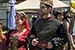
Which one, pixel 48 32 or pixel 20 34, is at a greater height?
pixel 48 32

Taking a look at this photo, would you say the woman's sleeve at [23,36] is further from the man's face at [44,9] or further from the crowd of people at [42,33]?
the man's face at [44,9]

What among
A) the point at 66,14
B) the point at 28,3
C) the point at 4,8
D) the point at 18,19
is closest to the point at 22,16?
the point at 18,19

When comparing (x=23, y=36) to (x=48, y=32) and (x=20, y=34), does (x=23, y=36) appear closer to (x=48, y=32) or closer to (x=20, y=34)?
(x=20, y=34)

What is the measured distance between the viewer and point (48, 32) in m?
5.91

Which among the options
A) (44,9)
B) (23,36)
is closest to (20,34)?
(23,36)

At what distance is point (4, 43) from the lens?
21.3 ft

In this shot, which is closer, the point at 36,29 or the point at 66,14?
the point at 36,29

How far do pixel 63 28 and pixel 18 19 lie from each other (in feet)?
2.63

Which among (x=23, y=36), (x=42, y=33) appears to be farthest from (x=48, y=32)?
(x=23, y=36)

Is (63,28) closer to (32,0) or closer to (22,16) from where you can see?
(22,16)

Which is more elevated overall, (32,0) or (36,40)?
(36,40)

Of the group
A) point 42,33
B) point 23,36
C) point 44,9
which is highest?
point 44,9

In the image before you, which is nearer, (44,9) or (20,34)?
(44,9)

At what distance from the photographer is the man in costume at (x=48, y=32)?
19.2 feet
